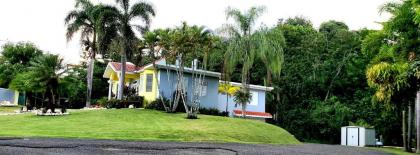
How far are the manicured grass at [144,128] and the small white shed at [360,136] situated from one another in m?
3.53

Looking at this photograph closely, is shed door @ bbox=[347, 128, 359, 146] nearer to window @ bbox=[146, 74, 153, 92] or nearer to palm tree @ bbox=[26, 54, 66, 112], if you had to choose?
window @ bbox=[146, 74, 153, 92]

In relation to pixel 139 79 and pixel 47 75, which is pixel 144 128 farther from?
pixel 139 79

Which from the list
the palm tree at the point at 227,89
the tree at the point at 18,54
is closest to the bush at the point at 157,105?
the palm tree at the point at 227,89

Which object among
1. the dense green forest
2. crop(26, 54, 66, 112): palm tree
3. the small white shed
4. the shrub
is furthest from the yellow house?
the small white shed

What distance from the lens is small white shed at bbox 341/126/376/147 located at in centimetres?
2541

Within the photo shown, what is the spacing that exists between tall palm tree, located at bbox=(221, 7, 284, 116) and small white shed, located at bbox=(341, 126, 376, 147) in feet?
24.7

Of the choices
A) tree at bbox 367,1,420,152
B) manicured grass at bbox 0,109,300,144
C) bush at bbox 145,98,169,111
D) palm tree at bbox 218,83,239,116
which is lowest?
manicured grass at bbox 0,109,300,144

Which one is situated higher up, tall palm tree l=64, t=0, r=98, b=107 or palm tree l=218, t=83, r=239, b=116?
tall palm tree l=64, t=0, r=98, b=107

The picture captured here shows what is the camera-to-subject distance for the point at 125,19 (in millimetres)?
34875

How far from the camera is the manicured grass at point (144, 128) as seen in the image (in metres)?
19.4

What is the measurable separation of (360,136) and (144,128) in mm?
11765

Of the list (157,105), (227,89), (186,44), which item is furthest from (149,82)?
(186,44)

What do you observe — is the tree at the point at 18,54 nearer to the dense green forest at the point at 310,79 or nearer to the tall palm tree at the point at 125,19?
the dense green forest at the point at 310,79

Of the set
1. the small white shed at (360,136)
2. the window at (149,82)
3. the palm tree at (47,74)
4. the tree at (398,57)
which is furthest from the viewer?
the window at (149,82)
